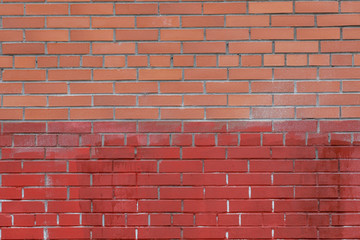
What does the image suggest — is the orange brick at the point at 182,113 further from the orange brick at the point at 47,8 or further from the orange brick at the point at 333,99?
the orange brick at the point at 47,8

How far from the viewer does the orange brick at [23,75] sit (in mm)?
2098

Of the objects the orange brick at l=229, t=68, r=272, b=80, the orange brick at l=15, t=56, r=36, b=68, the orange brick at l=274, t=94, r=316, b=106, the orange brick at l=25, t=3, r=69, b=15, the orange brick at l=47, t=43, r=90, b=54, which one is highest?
the orange brick at l=25, t=3, r=69, b=15

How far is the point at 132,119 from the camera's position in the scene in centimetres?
210

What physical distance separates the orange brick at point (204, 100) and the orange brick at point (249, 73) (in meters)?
0.14

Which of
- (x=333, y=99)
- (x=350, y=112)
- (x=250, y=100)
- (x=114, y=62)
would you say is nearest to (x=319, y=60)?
(x=333, y=99)

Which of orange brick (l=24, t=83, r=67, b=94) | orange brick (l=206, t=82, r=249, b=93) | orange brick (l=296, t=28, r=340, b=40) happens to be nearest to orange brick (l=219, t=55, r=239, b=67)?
orange brick (l=206, t=82, r=249, b=93)

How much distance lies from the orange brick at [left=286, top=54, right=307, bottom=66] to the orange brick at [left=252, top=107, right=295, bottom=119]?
0.88ft

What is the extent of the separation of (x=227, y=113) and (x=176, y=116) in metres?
0.30

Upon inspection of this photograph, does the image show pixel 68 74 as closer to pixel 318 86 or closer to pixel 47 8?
pixel 47 8

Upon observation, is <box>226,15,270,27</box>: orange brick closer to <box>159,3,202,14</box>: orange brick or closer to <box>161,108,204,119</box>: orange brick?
<box>159,3,202,14</box>: orange brick

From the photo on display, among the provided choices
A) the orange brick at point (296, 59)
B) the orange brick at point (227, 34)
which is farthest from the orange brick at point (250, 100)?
the orange brick at point (227, 34)

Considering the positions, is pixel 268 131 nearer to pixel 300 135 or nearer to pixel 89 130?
pixel 300 135

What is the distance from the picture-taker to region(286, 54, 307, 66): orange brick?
2.08 metres

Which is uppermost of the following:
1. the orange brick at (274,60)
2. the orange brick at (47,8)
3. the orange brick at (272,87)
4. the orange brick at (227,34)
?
the orange brick at (47,8)
